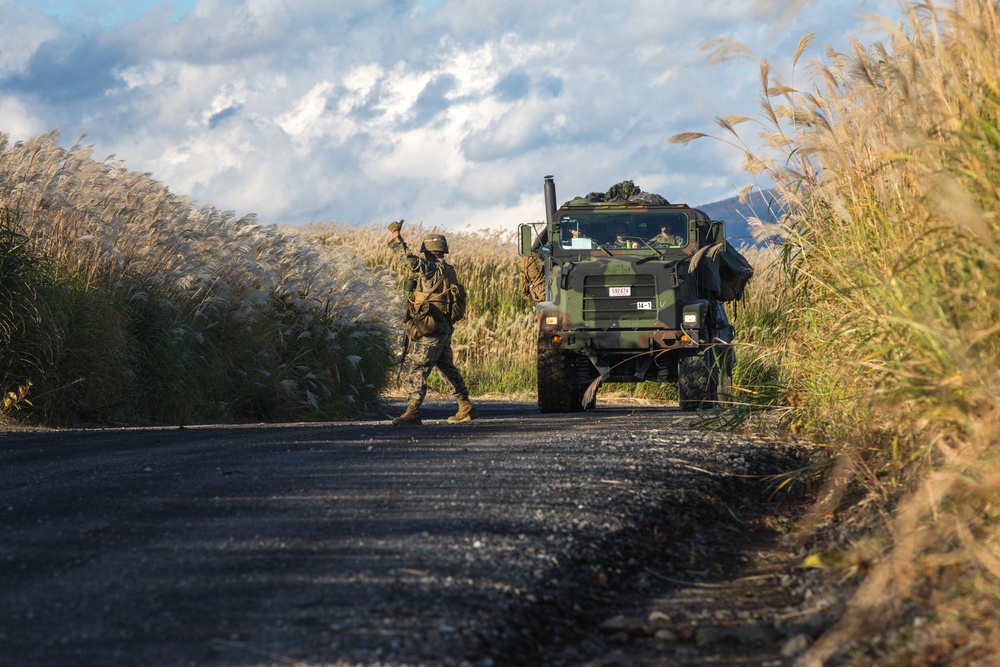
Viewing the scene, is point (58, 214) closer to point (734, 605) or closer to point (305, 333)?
point (305, 333)

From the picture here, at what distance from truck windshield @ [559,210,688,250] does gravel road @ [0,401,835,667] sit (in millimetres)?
6814

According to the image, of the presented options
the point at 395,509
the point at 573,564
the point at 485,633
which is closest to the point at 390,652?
the point at 485,633

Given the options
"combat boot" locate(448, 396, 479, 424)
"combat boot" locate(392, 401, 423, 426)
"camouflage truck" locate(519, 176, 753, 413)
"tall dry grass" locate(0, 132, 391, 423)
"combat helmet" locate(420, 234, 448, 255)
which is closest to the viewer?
"tall dry grass" locate(0, 132, 391, 423)

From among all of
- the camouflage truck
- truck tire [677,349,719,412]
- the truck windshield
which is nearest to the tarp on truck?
the camouflage truck

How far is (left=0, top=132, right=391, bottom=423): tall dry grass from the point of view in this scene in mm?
10648

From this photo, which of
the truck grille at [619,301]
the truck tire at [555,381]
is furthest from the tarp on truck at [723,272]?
the truck tire at [555,381]

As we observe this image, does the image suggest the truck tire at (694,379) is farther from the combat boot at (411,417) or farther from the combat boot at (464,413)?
the combat boot at (411,417)

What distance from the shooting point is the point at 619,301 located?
535 inches

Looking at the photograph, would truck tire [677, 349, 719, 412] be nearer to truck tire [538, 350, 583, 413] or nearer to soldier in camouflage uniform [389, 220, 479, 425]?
truck tire [538, 350, 583, 413]

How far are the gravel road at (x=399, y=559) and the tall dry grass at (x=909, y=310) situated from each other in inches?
17.2

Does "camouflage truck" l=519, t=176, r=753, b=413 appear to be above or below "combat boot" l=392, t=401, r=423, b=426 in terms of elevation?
above

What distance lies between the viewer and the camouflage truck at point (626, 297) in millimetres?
13422

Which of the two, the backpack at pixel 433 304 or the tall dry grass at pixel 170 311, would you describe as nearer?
the tall dry grass at pixel 170 311

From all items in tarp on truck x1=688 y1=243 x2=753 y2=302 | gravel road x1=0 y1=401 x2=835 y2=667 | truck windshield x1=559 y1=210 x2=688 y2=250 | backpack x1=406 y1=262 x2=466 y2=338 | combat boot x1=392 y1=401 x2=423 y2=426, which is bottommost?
gravel road x1=0 y1=401 x2=835 y2=667
